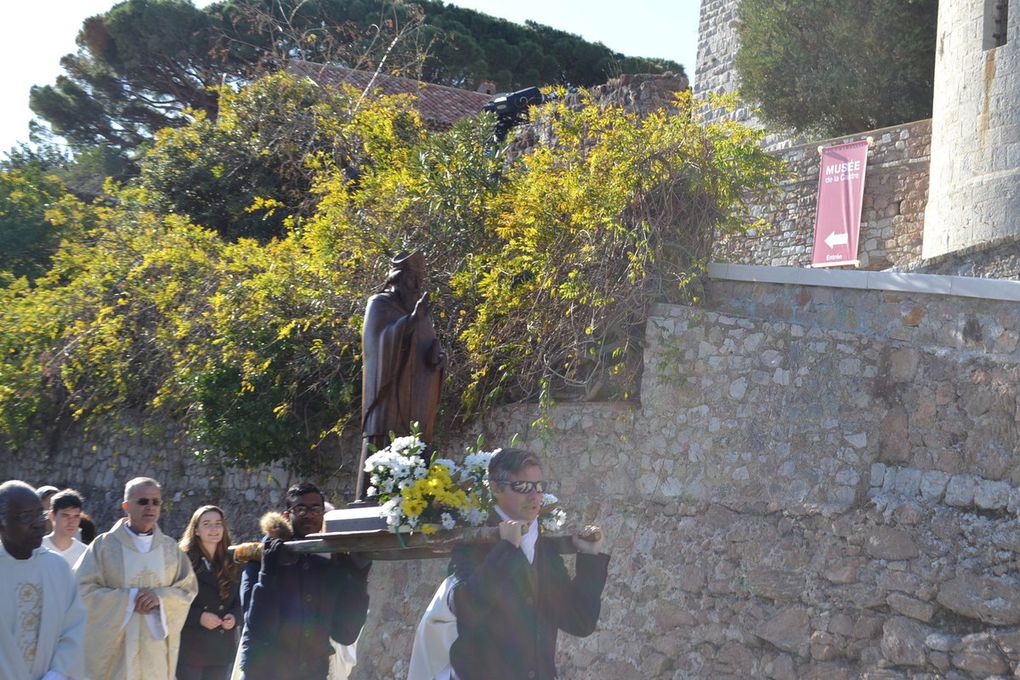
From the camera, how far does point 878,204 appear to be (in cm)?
1697

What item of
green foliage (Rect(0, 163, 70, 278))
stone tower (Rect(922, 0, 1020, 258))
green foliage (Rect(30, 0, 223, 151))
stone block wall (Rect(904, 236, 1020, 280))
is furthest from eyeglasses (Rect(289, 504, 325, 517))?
green foliage (Rect(30, 0, 223, 151))

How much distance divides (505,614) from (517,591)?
3.5 inches

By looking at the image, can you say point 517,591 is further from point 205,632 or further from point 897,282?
point 897,282

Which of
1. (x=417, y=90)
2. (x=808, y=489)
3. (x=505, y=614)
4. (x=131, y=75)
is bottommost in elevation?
(x=505, y=614)

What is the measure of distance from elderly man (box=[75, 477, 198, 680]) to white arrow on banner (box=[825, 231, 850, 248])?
40.0 feet

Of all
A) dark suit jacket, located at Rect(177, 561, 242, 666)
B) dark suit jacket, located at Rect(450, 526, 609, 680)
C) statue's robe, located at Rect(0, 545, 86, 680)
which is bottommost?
dark suit jacket, located at Rect(177, 561, 242, 666)

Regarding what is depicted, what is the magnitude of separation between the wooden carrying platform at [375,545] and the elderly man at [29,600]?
119 centimetres

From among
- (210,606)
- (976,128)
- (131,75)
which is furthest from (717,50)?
(210,606)

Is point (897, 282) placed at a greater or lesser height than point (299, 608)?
greater

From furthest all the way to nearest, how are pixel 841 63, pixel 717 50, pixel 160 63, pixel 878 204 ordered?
pixel 160 63 → pixel 717 50 → pixel 841 63 → pixel 878 204

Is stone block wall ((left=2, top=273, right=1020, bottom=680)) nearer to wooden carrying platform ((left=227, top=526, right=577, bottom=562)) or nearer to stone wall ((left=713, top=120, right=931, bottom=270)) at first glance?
wooden carrying platform ((left=227, top=526, right=577, bottom=562))

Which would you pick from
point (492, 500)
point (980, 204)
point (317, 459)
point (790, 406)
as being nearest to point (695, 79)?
point (980, 204)

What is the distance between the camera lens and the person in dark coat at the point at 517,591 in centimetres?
417

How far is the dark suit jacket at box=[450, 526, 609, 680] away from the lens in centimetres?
416
